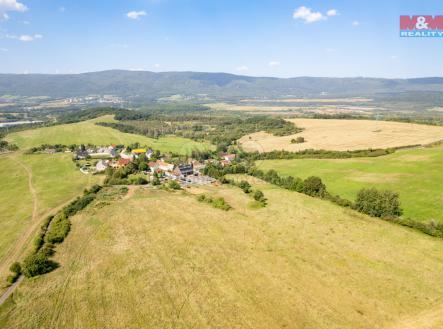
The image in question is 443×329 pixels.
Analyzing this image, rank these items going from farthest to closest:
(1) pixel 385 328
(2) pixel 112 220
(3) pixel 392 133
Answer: (3) pixel 392 133 → (2) pixel 112 220 → (1) pixel 385 328

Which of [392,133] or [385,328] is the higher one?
[392,133]

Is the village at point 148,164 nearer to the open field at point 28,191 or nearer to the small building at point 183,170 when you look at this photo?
the small building at point 183,170

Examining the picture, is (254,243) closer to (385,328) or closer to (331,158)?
(385,328)

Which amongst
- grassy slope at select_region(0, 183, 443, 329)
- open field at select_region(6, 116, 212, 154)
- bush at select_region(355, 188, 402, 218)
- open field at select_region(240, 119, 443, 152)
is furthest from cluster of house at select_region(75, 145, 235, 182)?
bush at select_region(355, 188, 402, 218)

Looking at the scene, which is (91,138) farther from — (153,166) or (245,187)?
(245,187)

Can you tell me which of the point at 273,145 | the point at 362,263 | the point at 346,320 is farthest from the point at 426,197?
the point at 273,145

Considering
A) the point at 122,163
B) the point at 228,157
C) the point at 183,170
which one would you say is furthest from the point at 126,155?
the point at 228,157

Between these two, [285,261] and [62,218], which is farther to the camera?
[62,218]

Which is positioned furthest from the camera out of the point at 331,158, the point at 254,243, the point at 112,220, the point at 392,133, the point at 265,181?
the point at 392,133
